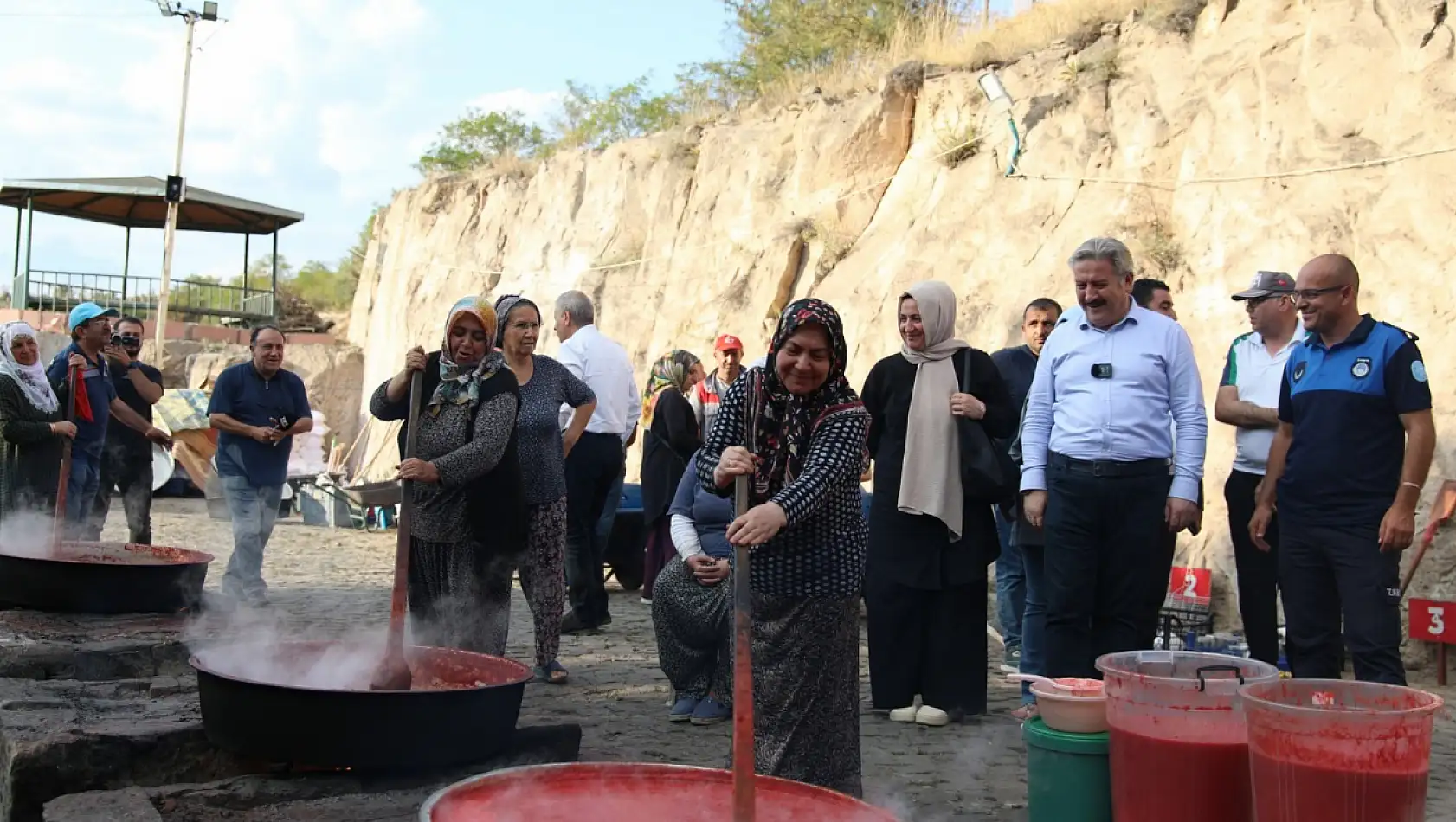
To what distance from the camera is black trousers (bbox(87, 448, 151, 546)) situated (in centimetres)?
955

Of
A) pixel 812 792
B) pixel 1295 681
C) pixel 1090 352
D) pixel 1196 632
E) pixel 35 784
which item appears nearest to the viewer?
pixel 812 792

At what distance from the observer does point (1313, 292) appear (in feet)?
15.4

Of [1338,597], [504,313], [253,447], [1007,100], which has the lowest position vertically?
[1338,597]

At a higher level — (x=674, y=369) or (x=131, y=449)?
(x=674, y=369)

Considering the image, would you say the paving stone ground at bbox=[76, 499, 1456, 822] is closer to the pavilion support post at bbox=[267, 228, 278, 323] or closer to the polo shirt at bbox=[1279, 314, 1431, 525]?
the polo shirt at bbox=[1279, 314, 1431, 525]

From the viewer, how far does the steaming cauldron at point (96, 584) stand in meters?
5.95

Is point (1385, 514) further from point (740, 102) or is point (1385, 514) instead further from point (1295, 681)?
point (740, 102)

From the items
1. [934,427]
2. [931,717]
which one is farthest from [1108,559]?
[931,717]

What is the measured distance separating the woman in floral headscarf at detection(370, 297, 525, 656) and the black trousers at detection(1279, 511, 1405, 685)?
311 centimetres

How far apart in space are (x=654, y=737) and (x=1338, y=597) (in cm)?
270

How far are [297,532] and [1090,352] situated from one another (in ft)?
38.8

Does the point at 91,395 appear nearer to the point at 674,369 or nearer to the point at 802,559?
the point at 674,369

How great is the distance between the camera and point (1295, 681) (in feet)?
11.4

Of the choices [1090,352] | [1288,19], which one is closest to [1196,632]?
[1090,352]
